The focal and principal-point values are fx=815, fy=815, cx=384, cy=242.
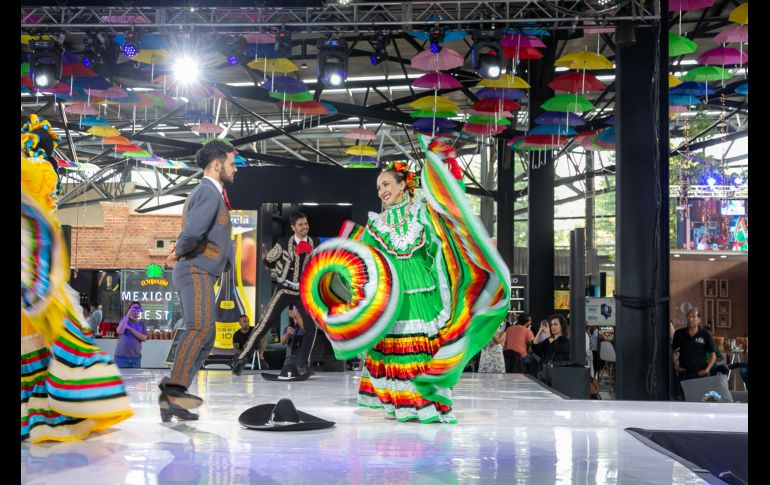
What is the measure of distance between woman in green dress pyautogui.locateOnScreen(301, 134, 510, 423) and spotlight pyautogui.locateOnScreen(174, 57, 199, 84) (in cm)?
562

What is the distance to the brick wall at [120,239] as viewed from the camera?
24.2 meters

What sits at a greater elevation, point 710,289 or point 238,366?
point 710,289

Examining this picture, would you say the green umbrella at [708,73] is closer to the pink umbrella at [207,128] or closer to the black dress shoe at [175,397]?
the pink umbrella at [207,128]

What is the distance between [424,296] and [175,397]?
1591mm

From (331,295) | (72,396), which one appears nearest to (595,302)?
(331,295)

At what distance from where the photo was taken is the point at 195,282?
4438mm

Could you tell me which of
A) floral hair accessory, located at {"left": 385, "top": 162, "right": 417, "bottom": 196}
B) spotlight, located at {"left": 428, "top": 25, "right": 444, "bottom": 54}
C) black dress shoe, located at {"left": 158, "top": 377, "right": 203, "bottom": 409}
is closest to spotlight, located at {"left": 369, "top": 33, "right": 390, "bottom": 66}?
spotlight, located at {"left": 428, "top": 25, "right": 444, "bottom": 54}

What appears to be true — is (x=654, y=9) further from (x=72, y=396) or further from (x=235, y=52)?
(x=72, y=396)

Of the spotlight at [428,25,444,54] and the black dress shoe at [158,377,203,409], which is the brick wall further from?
the black dress shoe at [158,377,203,409]

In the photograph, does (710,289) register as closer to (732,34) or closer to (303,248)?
(732,34)

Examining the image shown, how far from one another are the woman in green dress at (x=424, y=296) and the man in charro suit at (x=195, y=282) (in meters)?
0.94

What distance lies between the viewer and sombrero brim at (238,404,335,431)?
4.37 m

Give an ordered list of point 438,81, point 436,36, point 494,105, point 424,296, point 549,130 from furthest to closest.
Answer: point 549,130, point 494,105, point 438,81, point 436,36, point 424,296

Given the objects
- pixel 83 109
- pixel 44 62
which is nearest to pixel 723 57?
pixel 44 62
